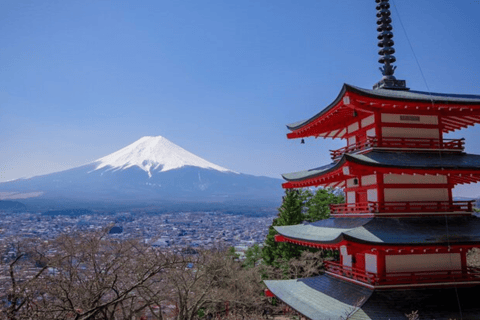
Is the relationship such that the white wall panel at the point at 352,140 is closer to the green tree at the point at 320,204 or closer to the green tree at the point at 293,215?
the green tree at the point at 293,215

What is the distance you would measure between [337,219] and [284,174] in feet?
10.9

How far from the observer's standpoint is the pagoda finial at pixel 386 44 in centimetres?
1437

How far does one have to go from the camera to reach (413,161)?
12.1 meters

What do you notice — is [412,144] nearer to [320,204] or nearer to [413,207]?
[413,207]

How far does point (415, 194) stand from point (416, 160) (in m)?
1.14

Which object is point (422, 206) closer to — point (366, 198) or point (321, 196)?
point (366, 198)

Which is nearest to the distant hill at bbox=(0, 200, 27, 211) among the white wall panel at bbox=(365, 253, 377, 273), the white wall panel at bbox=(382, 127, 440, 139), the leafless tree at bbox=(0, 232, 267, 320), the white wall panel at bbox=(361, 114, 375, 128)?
the leafless tree at bbox=(0, 232, 267, 320)

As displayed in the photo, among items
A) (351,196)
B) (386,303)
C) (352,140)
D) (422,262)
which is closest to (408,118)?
(352,140)

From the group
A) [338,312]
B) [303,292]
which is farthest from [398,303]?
[303,292]

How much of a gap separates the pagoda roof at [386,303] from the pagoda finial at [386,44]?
694 cm

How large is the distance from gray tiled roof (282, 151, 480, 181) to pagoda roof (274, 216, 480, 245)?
5.48ft

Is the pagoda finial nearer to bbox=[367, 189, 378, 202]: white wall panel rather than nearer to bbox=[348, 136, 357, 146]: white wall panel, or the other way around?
bbox=[348, 136, 357, 146]: white wall panel

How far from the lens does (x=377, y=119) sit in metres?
12.8

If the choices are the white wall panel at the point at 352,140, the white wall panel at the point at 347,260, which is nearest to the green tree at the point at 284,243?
the white wall panel at the point at 347,260
